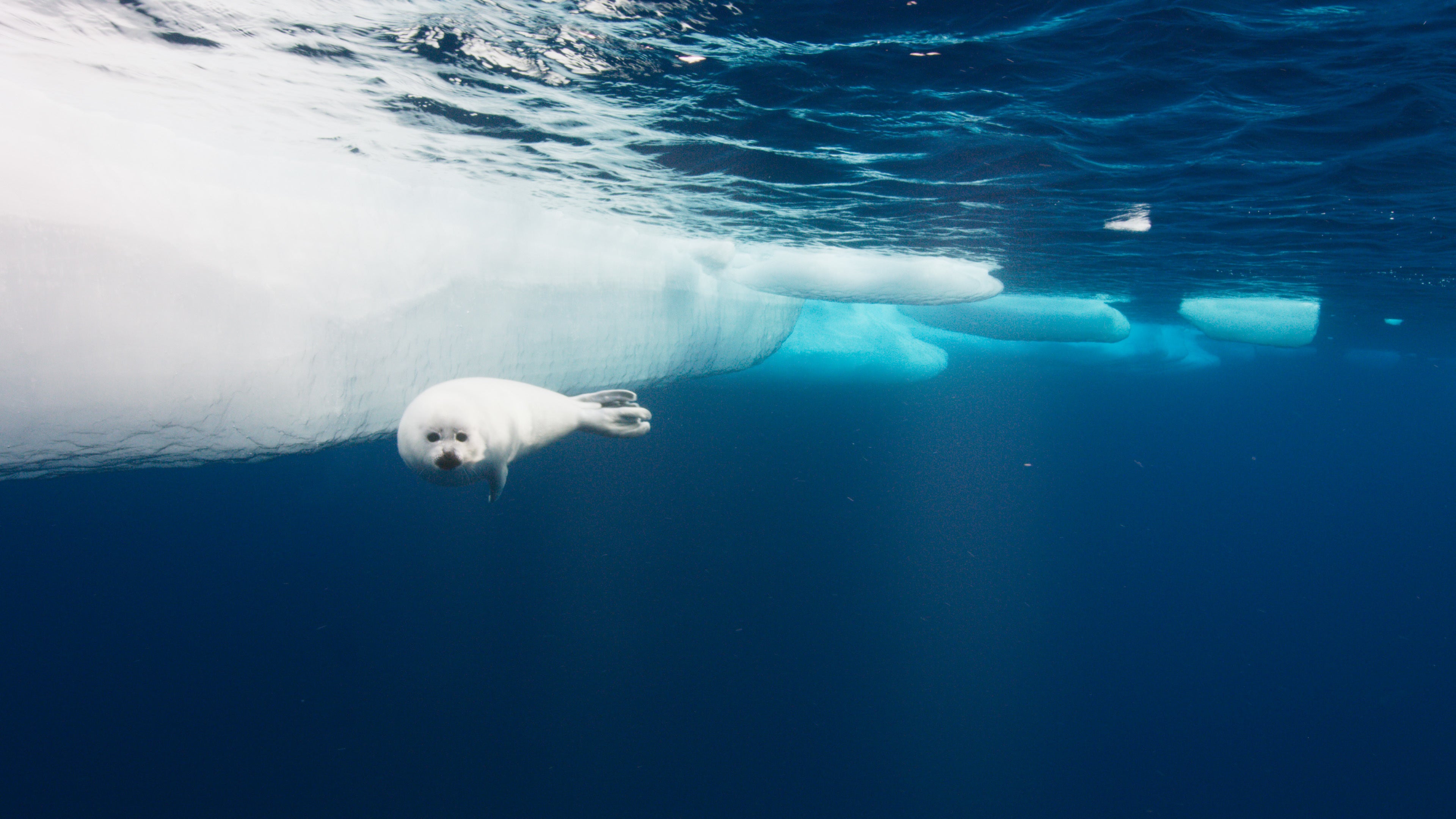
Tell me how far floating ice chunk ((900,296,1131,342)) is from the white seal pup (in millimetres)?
16518

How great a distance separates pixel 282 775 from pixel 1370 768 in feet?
139

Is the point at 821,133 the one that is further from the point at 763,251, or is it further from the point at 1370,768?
the point at 1370,768

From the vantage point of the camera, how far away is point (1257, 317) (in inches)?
742

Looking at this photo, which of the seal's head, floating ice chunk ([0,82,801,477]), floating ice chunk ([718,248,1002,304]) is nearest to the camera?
the seal's head

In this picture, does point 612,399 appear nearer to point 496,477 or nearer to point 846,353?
point 496,477

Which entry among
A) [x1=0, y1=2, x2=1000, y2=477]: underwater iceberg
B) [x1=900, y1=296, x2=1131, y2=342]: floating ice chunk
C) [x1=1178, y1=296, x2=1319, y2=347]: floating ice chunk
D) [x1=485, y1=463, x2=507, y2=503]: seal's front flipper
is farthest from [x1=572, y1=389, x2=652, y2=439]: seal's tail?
[x1=1178, y1=296, x2=1319, y2=347]: floating ice chunk

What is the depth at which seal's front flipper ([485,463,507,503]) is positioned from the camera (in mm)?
2428

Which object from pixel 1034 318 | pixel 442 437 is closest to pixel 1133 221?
pixel 1034 318

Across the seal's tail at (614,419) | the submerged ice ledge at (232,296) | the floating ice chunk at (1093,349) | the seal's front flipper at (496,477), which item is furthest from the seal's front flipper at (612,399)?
the floating ice chunk at (1093,349)

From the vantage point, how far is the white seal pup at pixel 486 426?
217cm

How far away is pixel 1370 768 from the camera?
27.1 meters

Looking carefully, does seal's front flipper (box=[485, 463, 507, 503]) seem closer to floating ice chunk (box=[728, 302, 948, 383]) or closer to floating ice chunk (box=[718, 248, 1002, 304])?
floating ice chunk (box=[718, 248, 1002, 304])

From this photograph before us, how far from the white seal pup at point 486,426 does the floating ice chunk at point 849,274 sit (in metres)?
9.26

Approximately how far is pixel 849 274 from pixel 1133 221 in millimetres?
4969
